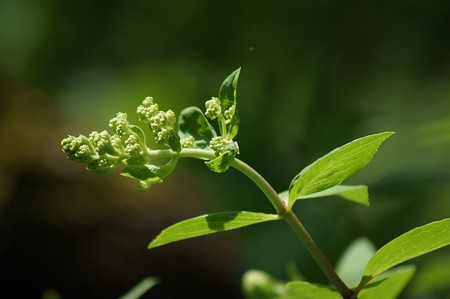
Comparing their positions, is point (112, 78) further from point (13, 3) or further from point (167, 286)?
point (167, 286)

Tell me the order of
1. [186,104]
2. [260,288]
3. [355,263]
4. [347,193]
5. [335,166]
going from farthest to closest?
[186,104] < [355,263] < [347,193] < [335,166] < [260,288]

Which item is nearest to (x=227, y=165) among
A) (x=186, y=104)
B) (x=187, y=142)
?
(x=187, y=142)

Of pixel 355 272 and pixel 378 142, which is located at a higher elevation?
pixel 378 142

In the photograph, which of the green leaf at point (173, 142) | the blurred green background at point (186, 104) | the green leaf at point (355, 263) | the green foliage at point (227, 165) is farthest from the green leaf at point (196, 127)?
the blurred green background at point (186, 104)

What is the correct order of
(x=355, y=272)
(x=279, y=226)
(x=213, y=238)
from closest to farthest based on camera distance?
(x=355, y=272)
(x=279, y=226)
(x=213, y=238)

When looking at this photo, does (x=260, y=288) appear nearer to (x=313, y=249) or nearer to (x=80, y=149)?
(x=313, y=249)

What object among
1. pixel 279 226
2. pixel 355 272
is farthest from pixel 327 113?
pixel 355 272

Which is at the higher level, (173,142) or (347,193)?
(173,142)
